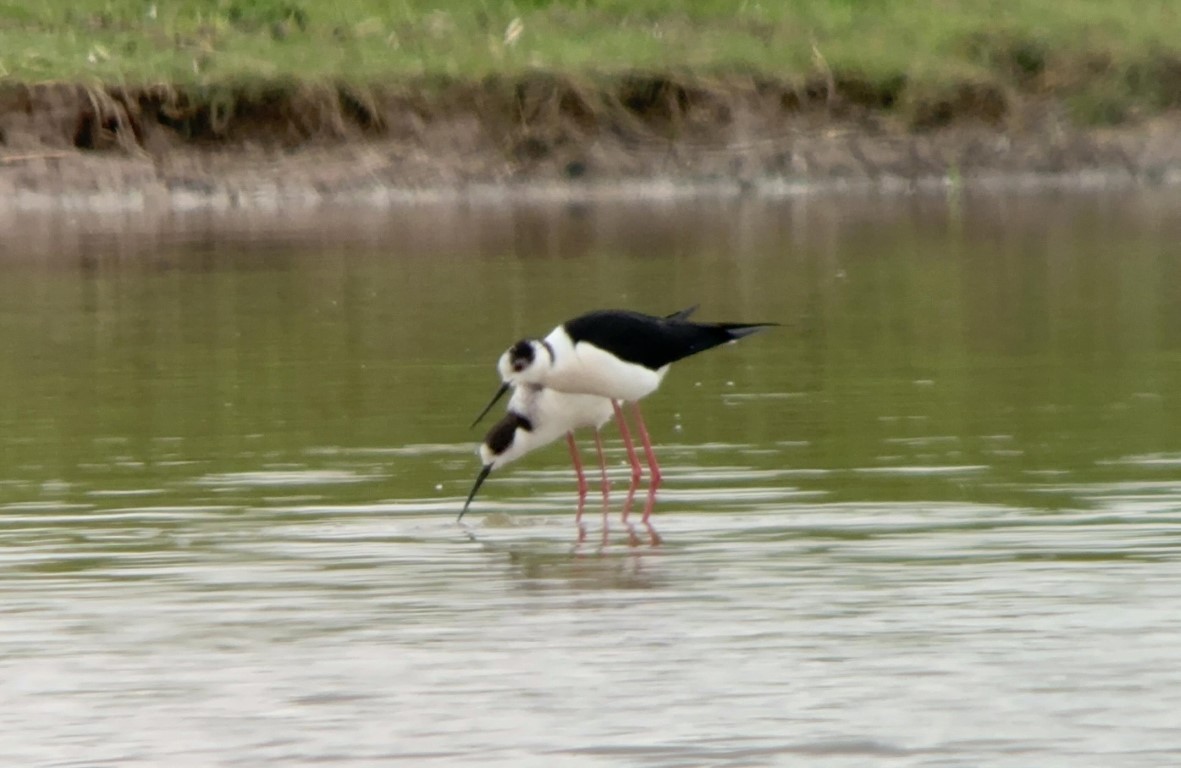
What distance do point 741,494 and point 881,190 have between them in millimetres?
19852

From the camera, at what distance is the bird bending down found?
9.84 metres

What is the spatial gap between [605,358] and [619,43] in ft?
68.0

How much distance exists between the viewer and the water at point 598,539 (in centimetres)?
602

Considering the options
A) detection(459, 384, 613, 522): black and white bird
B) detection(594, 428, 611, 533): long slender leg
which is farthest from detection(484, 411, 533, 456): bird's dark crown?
detection(594, 428, 611, 533): long slender leg

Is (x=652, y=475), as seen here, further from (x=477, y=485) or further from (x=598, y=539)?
(x=598, y=539)

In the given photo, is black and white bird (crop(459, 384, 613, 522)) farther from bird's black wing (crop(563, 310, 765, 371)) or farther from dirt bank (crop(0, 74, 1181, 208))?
dirt bank (crop(0, 74, 1181, 208))

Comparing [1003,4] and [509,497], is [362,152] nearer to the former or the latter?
[1003,4]

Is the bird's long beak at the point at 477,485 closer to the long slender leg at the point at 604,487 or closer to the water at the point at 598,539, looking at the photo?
the water at the point at 598,539

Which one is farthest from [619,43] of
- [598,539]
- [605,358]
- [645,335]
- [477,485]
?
[598,539]

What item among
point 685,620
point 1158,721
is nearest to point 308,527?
point 685,620

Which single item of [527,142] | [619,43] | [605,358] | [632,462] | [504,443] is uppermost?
[619,43]

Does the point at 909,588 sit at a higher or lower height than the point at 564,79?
lower

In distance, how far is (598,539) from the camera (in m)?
8.91

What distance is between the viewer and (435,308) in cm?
1695
